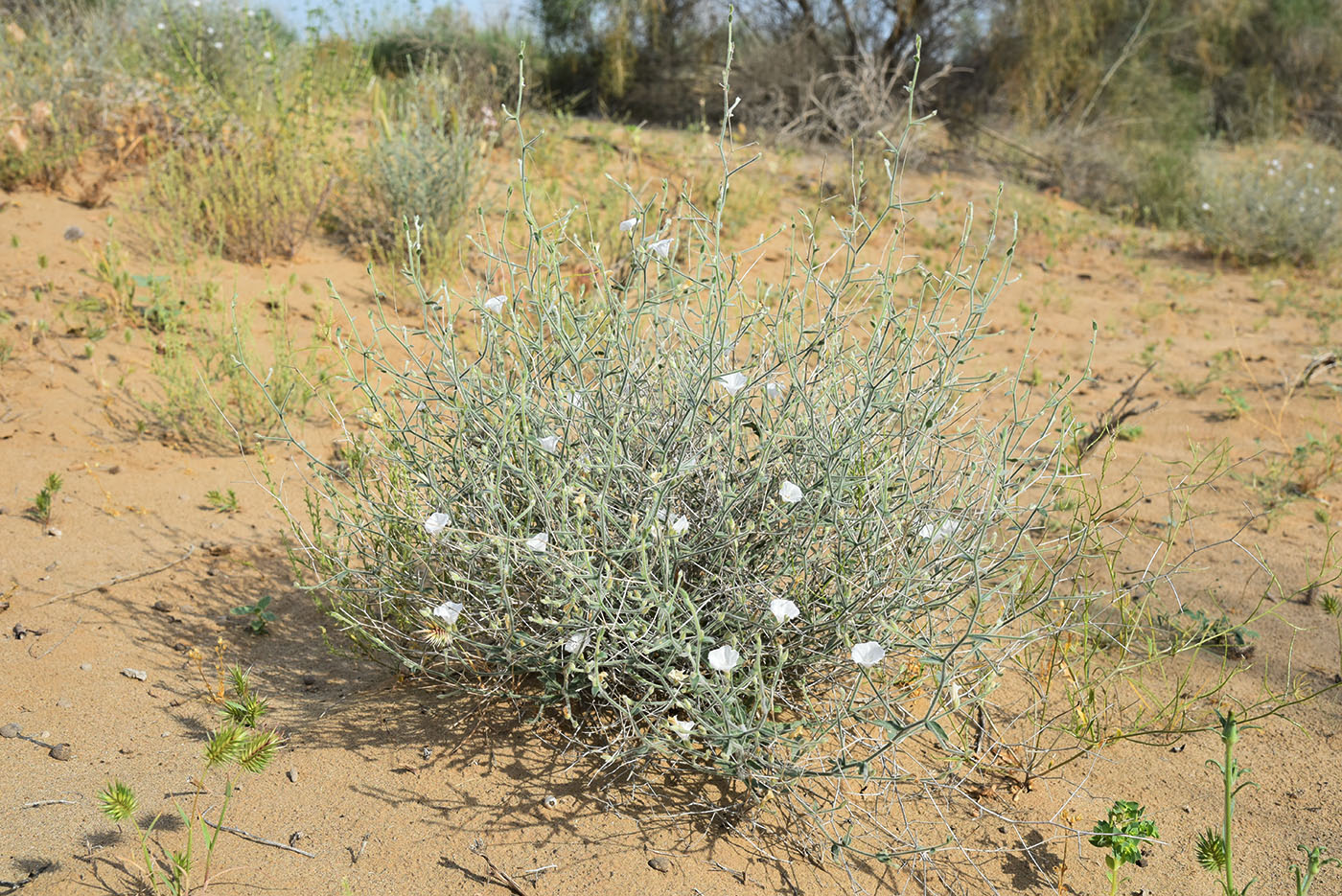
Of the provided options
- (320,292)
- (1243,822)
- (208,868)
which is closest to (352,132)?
(320,292)

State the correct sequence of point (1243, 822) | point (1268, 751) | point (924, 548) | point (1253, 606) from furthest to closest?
point (1253, 606) → point (1268, 751) → point (1243, 822) → point (924, 548)

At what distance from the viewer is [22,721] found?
6.74 feet

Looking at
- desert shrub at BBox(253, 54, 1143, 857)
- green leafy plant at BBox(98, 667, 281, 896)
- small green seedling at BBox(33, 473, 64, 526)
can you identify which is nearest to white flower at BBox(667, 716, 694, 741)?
desert shrub at BBox(253, 54, 1143, 857)

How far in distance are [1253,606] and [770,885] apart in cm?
175

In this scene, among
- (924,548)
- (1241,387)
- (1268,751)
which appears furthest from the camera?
(1241,387)

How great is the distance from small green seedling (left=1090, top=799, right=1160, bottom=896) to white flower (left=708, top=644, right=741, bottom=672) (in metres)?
0.76

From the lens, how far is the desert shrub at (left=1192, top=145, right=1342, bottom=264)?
22.0 ft

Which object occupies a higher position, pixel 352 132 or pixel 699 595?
pixel 352 132

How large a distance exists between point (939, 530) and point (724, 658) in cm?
48

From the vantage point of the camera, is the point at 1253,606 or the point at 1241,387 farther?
the point at 1241,387

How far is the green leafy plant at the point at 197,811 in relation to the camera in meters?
1.51

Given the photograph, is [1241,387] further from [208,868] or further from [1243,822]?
[208,868]

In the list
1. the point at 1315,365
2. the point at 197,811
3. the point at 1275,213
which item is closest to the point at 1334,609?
A: the point at 1315,365

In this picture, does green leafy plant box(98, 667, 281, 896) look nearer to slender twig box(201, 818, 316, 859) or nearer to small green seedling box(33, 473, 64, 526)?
slender twig box(201, 818, 316, 859)
